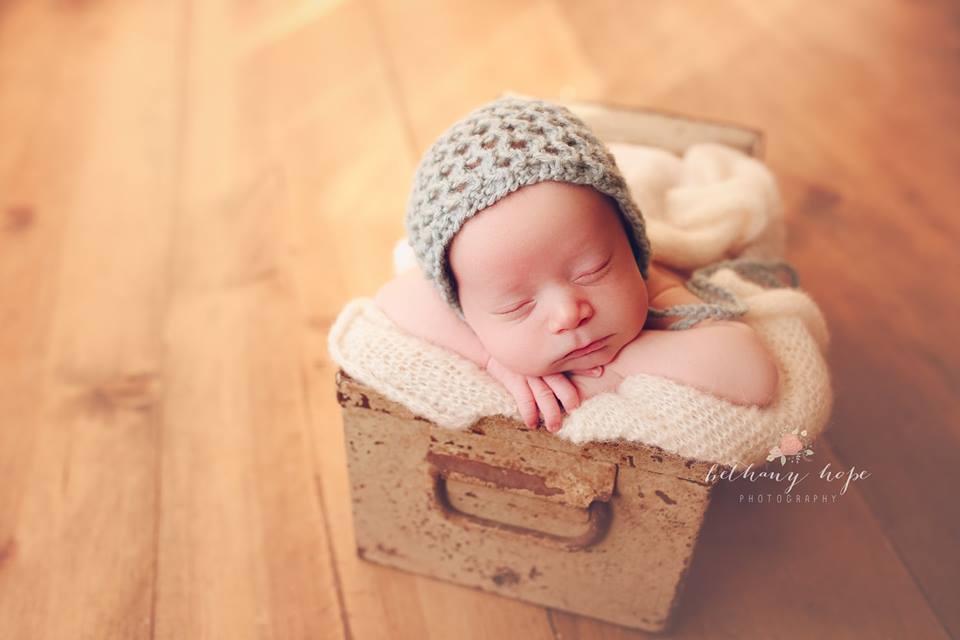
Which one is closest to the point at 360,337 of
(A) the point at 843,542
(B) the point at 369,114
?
(A) the point at 843,542

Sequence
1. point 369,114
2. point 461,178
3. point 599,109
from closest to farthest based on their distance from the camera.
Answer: point 461,178
point 599,109
point 369,114

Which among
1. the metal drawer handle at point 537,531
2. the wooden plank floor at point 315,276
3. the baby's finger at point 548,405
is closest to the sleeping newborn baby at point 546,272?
the baby's finger at point 548,405

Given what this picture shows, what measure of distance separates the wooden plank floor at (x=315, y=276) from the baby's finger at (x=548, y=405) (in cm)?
30

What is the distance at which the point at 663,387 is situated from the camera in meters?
0.81

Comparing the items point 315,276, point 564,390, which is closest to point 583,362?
point 564,390

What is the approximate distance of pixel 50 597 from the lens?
1.01 metres

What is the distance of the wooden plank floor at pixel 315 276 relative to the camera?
1023 mm

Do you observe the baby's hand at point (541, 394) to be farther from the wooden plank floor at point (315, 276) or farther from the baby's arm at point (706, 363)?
the wooden plank floor at point (315, 276)

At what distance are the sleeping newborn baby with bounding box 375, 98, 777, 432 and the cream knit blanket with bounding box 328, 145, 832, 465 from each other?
0.06 feet

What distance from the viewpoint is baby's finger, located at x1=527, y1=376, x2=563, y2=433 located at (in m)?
0.81

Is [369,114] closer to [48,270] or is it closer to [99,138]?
[99,138]

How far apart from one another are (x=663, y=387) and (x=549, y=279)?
0.44 ft

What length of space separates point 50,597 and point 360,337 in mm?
476

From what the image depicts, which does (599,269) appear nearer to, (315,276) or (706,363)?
(706,363)
